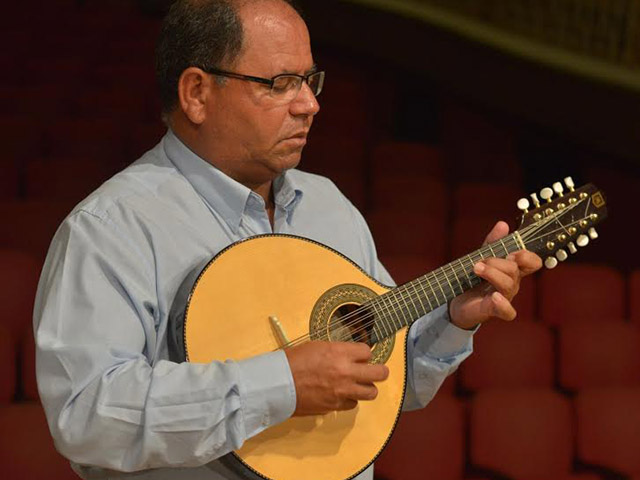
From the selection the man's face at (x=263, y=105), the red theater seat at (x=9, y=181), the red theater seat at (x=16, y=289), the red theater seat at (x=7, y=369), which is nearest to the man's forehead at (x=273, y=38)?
the man's face at (x=263, y=105)

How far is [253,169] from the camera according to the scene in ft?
3.51

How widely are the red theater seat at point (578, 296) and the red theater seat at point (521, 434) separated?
52 centimetres

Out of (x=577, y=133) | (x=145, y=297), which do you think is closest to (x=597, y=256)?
(x=577, y=133)

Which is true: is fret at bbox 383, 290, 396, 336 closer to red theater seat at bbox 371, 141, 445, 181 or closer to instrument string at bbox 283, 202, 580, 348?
instrument string at bbox 283, 202, 580, 348

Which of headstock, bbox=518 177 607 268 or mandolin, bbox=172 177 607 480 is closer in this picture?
mandolin, bbox=172 177 607 480

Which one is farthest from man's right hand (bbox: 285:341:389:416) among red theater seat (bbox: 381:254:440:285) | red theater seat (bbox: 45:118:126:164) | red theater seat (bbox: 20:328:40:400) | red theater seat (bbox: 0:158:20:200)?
red theater seat (bbox: 45:118:126:164)

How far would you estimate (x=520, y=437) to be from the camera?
1903mm

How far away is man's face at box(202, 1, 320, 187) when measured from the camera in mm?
1045

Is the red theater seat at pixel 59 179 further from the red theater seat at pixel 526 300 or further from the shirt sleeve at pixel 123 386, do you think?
the shirt sleeve at pixel 123 386

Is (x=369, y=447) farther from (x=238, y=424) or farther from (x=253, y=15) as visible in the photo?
(x=253, y=15)

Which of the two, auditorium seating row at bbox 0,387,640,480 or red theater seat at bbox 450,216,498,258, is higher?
red theater seat at bbox 450,216,498,258

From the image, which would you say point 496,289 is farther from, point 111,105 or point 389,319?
point 111,105

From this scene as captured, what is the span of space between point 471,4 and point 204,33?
3383mm

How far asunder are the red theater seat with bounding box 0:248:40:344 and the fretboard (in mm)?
1095
